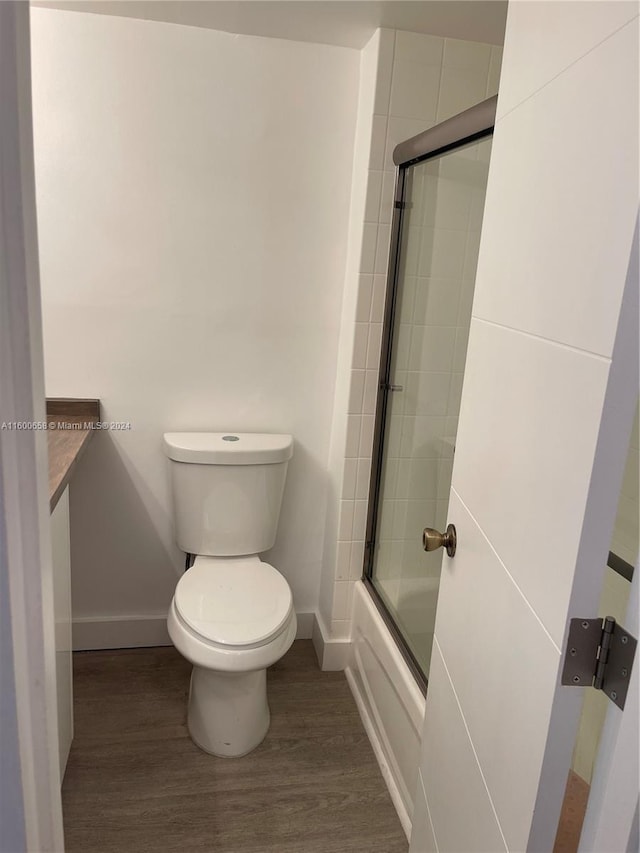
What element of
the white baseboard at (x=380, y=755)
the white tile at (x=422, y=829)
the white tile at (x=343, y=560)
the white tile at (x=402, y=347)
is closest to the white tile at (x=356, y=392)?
the white tile at (x=402, y=347)

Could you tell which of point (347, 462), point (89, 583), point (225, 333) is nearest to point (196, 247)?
point (225, 333)

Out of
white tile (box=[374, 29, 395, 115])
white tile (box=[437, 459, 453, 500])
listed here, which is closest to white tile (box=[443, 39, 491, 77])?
white tile (box=[374, 29, 395, 115])

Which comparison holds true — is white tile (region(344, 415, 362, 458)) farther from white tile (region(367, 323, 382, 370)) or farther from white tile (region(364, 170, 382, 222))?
white tile (region(364, 170, 382, 222))

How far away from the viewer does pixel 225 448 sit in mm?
2107

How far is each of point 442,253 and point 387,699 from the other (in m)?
1.29

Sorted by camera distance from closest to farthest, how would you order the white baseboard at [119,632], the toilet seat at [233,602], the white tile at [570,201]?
the white tile at [570,201], the toilet seat at [233,602], the white baseboard at [119,632]

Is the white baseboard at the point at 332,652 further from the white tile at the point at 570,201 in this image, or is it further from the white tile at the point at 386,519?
the white tile at the point at 570,201

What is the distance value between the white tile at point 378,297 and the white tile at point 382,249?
0.07 feet

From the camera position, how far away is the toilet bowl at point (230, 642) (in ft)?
5.81

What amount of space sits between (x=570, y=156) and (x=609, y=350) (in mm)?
Result: 253

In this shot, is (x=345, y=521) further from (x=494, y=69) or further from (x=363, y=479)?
(x=494, y=69)

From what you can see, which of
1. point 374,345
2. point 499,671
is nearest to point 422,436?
point 374,345

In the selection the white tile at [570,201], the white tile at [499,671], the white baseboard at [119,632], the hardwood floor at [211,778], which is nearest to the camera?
the white tile at [570,201]

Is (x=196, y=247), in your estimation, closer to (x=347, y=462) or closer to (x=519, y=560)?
(x=347, y=462)
